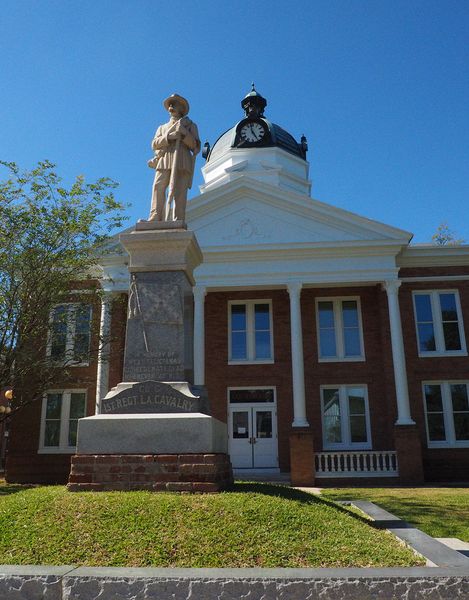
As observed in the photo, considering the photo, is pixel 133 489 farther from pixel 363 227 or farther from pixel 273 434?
pixel 363 227

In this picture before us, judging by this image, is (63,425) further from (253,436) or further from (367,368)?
(367,368)

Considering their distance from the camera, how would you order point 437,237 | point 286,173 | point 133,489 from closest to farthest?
point 133,489, point 286,173, point 437,237

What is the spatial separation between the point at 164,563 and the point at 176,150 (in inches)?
219

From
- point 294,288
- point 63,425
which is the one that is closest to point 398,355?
point 294,288

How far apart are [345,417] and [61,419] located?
35.2 feet

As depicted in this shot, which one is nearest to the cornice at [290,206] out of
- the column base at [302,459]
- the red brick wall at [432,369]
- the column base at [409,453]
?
the red brick wall at [432,369]

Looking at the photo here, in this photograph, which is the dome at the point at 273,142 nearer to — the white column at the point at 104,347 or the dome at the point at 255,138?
the dome at the point at 255,138

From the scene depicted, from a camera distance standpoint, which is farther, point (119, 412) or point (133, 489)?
point (119, 412)

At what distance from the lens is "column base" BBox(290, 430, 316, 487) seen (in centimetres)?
1747

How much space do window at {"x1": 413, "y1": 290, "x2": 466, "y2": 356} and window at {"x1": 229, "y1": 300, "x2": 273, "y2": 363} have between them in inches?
221

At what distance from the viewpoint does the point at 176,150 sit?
26.0ft

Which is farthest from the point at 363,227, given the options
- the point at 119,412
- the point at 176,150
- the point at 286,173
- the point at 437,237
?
the point at 437,237

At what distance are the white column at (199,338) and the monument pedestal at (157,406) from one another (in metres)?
11.1

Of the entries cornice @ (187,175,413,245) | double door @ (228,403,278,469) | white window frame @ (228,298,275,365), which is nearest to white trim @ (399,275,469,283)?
cornice @ (187,175,413,245)
